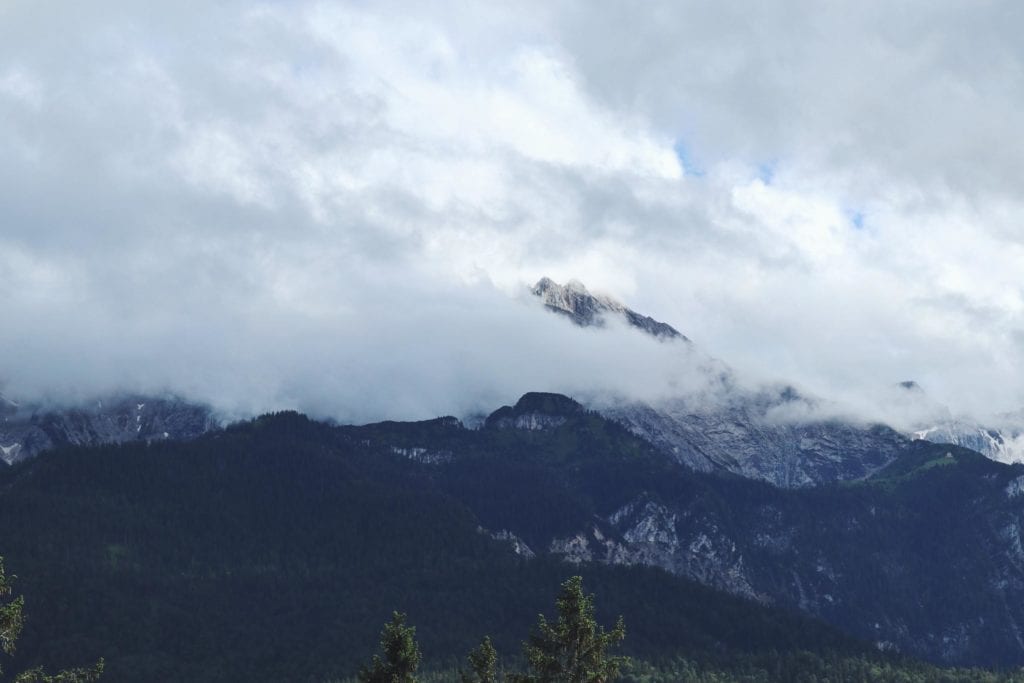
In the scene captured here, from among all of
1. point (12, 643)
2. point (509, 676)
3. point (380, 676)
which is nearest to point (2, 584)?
point (12, 643)

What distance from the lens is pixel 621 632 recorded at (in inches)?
3807

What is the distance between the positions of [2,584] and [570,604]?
3808cm

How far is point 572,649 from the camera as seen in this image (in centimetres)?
9625

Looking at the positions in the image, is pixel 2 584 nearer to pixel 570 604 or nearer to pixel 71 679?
pixel 71 679

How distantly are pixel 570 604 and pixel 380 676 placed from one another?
13.6 m

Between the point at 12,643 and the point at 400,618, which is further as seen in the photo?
the point at 400,618

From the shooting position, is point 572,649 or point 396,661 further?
point 572,649

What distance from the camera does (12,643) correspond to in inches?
2852

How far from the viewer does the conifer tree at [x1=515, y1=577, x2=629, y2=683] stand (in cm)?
9488

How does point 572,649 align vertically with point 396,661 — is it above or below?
above

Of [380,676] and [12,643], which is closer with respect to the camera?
[12,643]

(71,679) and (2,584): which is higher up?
(2,584)

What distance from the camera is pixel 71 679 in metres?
75.6

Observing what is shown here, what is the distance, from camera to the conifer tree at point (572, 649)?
94875 millimetres
